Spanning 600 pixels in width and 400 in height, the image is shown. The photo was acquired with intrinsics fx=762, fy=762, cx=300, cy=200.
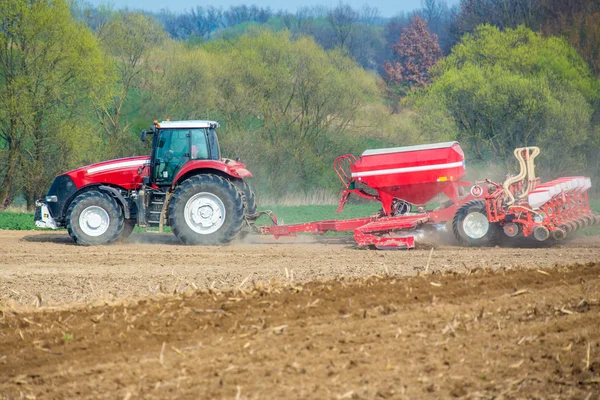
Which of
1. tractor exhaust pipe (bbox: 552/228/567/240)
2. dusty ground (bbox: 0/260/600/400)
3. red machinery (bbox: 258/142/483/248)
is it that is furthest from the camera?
red machinery (bbox: 258/142/483/248)

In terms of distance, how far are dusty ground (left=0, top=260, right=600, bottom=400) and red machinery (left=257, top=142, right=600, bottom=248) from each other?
474 centimetres

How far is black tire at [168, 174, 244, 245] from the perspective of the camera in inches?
541

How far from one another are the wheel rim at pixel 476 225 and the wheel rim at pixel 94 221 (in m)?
6.54

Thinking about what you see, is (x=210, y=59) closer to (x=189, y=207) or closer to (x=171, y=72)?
(x=171, y=72)

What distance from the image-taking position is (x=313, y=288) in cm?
831

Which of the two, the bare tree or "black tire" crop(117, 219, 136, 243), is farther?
the bare tree

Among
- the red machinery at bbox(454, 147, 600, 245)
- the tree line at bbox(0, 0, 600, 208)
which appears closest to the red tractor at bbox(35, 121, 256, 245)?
the red machinery at bbox(454, 147, 600, 245)

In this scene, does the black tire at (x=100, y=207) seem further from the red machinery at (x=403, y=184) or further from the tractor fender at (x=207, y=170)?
the red machinery at (x=403, y=184)

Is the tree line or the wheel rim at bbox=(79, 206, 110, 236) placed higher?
the tree line

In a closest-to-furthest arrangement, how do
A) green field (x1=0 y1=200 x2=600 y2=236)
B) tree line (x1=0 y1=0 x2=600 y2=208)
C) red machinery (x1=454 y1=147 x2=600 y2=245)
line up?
red machinery (x1=454 y1=147 x2=600 y2=245) < green field (x1=0 y1=200 x2=600 y2=236) < tree line (x1=0 y1=0 x2=600 y2=208)

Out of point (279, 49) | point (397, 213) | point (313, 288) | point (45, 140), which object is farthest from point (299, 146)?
point (313, 288)

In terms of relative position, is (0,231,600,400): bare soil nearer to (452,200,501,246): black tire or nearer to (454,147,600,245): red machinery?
(454,147,600,245): red machinery

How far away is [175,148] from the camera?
46.3 ft

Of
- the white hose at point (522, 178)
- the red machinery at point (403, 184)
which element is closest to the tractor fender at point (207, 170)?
the red machinery at point (403, 184)
